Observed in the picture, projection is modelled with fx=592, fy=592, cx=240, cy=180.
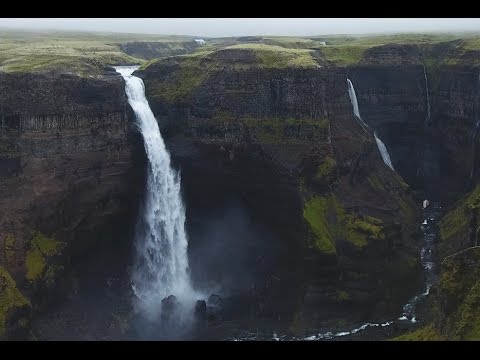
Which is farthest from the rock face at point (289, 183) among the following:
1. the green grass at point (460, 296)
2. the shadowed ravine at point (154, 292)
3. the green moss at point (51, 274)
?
the green grass at point (460, 296)

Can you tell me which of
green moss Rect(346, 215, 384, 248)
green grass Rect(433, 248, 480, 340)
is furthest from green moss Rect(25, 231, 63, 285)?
green grass Rect(433, 248, 480, 340)

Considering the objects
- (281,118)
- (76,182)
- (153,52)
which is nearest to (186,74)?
(281,118)

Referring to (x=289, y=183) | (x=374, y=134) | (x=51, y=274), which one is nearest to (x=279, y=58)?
(x=289, y=183)

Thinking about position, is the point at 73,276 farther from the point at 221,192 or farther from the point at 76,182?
the point at 221,192

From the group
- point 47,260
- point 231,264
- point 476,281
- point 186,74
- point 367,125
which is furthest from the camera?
point 367,125

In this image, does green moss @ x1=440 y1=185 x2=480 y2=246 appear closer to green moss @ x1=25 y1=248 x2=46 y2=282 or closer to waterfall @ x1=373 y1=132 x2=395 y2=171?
waterfall @ x1=373 y1=132 x2=395 y2=171
